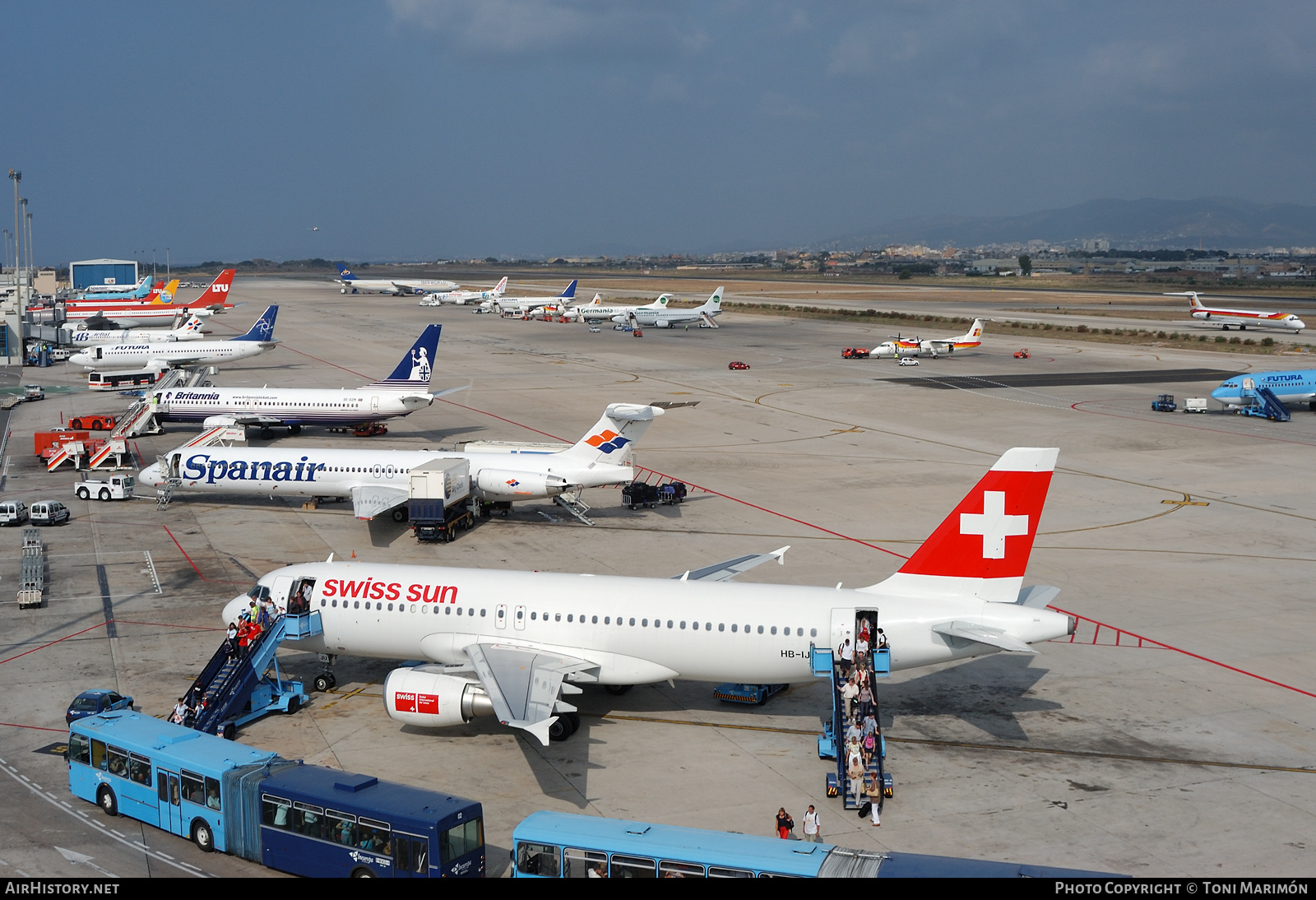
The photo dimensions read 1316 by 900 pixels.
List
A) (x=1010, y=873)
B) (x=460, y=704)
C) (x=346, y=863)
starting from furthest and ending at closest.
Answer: (x=460, y=704) → (x=346, y=863) → (x=1010, y=873)

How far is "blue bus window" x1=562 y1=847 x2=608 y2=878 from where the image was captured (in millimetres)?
20031

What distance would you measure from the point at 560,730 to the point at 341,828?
876 centimetres

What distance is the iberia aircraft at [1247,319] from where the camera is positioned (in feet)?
481

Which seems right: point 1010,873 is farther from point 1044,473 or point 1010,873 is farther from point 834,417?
point 834,417

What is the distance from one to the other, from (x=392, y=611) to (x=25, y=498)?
38069mm

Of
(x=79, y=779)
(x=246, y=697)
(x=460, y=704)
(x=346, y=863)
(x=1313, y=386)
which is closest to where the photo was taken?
(x=346, y=863)

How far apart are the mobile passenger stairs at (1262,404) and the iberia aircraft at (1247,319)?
6997 centimetres

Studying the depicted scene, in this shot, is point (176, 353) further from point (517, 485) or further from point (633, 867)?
point (633, 867)

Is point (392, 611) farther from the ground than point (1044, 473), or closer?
closer

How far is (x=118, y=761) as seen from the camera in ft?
82.7

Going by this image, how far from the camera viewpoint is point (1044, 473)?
96.4ft

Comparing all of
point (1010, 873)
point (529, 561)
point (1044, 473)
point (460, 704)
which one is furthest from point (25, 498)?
point (1010, 873)

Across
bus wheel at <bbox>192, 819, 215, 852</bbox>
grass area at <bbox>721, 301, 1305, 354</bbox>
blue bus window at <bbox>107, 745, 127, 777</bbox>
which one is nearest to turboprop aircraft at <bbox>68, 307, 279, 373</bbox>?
grass area at <bbox>721, 301, 1305, 354</bbox>

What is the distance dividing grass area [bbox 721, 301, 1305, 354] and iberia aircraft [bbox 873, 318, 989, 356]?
1928 centimetres
